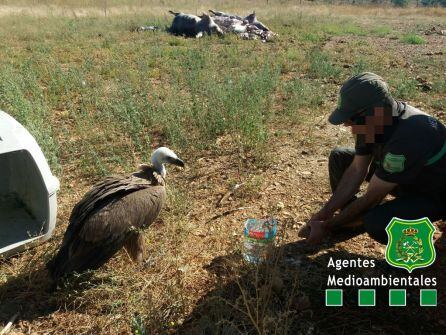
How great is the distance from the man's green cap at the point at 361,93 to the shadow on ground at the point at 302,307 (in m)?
1.07

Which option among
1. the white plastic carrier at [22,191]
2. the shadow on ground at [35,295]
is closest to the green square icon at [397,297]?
the shadow on ground at [35,295]

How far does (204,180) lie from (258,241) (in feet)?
5.02

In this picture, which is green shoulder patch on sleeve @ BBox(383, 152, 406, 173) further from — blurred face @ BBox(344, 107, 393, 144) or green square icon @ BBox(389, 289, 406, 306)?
green square icon @ BBox(389, 289, 406, 306)

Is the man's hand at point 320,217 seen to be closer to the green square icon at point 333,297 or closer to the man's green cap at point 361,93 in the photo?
the green square icon at point 333,297

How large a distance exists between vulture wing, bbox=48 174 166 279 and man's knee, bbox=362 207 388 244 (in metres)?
1.56

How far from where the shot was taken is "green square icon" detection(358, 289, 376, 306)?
97.9 inches

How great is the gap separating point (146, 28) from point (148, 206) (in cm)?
1341

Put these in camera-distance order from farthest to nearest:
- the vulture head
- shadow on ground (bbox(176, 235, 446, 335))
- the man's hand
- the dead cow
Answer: the dead cow → the vulture head → the man's hand → shadow on ground (bbox(176, 235, 446, 335))

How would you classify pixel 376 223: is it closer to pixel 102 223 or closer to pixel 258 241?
pixel 258 241

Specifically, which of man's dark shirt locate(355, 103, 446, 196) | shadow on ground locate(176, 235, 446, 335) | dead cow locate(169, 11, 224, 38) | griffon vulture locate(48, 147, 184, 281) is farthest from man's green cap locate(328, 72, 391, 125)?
dead cow locate(169, 11, 224, 38)

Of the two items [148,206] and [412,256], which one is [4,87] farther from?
[412,256]

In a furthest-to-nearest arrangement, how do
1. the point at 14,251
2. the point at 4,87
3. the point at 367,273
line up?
the point at 4,87 → the point at 14,251 → the point at 367,273

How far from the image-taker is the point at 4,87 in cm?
530

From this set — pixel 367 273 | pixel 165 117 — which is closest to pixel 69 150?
pixel 165 117
